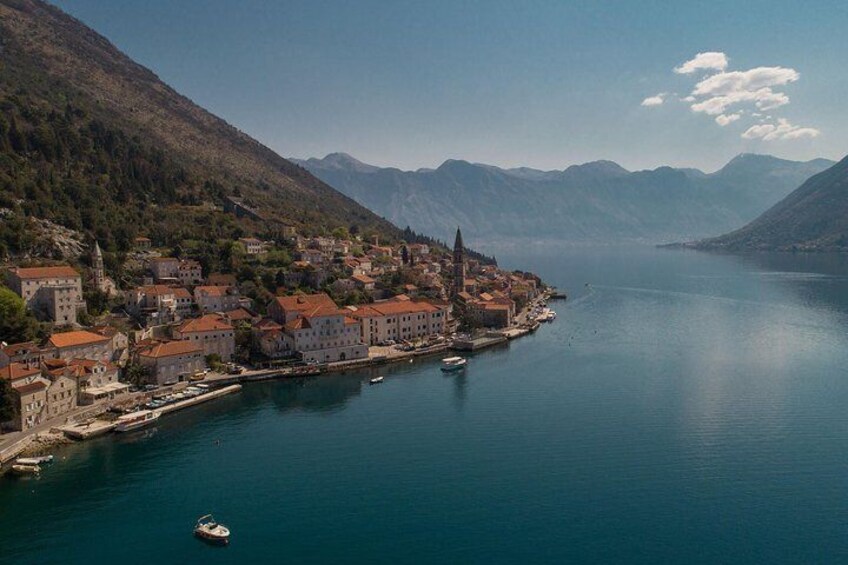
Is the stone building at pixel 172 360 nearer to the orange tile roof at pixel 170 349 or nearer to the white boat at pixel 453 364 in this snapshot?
the orange tile roof at pixel 170 349

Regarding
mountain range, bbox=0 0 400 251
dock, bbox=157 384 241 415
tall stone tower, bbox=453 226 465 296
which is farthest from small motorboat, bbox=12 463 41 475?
tall stone tower, bbox=453 226 465 296

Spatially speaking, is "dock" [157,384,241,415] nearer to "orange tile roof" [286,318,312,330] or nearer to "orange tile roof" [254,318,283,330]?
"orange tile roof" [254,318,283,330]

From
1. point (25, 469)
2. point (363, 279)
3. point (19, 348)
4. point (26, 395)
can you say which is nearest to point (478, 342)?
point (363, 279)

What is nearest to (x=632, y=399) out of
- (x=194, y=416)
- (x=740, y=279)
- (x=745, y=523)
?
(x=745, y=523)

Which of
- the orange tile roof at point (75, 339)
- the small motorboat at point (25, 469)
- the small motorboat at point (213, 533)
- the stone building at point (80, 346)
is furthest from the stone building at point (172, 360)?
the small motorboat at point (213, 533)

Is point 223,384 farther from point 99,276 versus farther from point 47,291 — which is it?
point 99,276
